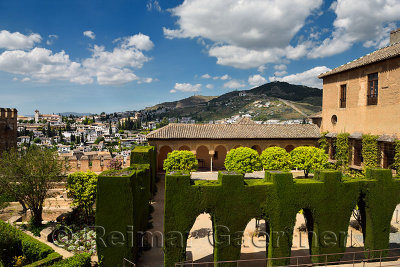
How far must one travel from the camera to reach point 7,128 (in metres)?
23.3

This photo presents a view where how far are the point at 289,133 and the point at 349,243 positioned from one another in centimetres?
1849

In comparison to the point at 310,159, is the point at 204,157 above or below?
below

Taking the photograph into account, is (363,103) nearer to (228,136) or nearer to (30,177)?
(228,136)

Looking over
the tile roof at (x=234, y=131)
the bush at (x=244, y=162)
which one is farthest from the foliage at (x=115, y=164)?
the bush at (x=244, y=162)

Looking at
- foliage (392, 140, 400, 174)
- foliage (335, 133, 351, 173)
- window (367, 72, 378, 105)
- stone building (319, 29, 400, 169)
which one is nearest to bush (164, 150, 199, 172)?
foliage (335, 133, 351, 173)

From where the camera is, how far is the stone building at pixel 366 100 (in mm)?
20125

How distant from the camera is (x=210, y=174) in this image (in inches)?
1118

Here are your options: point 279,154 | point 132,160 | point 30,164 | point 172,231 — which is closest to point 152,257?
point 172,231

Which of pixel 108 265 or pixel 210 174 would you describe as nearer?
pixel 108 265

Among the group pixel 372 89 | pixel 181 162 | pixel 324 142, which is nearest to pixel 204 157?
pixel 181 162

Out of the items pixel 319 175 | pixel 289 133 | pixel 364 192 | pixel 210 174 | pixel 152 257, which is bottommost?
pixel 152 257

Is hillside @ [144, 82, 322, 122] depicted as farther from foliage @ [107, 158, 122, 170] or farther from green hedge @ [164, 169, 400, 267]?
green hedge @ [164, 169, 400, 267]

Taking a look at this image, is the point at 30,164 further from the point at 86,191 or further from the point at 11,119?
the point at 11,119

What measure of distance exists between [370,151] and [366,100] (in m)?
5.23
